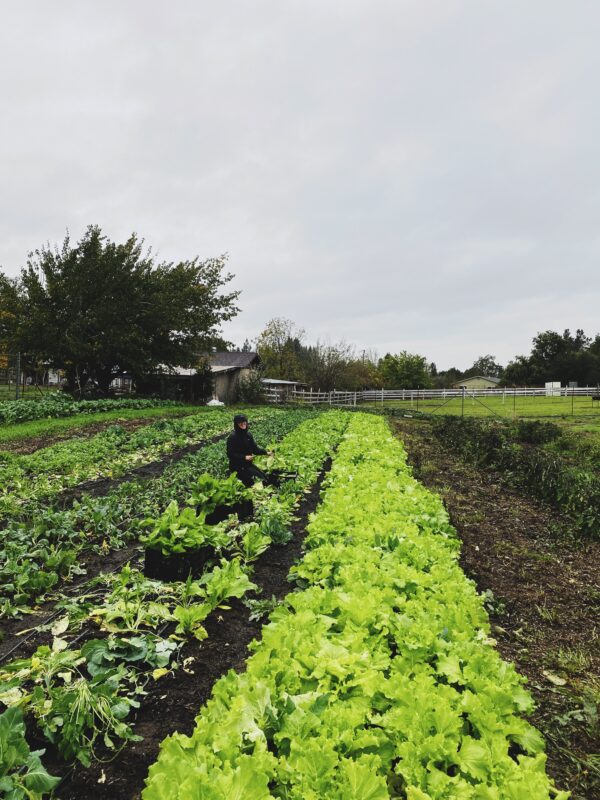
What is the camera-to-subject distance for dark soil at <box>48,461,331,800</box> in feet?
7.48

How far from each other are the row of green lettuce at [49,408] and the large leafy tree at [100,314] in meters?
3.88

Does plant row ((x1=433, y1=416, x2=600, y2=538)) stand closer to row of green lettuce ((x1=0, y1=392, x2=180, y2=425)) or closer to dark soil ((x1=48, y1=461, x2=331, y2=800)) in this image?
dark soil ((x1=48, y1=461, x2=331, y2=800))

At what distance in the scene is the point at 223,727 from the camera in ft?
6.66

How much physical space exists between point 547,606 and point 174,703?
3454 millimetres

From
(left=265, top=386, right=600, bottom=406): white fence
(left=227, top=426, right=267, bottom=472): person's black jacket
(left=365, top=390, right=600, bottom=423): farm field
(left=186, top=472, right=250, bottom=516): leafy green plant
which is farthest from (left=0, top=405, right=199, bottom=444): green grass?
(left=265, top=386, right=600, bottom=406): white fence

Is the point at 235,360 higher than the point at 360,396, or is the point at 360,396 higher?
the point at 235,360

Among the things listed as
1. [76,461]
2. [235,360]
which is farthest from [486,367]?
[76,461]

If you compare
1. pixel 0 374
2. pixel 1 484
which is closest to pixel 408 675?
pixel 1 484

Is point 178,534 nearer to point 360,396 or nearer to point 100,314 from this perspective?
point 100,314

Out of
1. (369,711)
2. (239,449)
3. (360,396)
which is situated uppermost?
(360,396)

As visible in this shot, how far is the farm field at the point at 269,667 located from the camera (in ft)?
6.27

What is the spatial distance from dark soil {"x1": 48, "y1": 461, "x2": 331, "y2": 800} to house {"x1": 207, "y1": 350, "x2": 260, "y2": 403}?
30026 mm

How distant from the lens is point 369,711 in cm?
220

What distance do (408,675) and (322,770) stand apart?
85 centimetres
